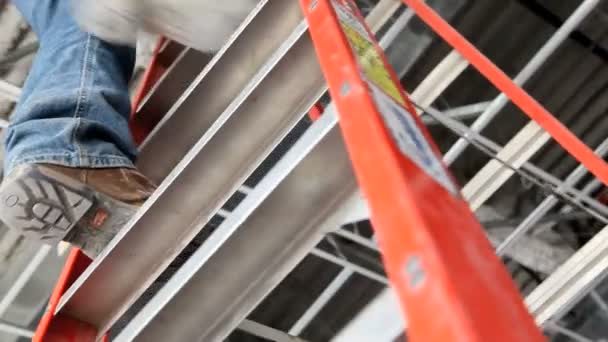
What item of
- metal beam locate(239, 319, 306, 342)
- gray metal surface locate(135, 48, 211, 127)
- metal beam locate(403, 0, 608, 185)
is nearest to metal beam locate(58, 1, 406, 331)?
metal beam locate(239, 319, 306, 342)

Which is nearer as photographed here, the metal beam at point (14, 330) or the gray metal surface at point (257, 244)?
the gray metal surface at point (257, 244)

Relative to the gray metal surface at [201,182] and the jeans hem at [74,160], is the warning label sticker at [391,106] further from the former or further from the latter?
the jeans hem at [74,160]

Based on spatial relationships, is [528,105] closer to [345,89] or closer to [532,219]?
[345,89]

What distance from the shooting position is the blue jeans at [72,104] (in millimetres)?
1181

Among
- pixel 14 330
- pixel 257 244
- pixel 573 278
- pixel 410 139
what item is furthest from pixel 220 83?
pixel 14 330

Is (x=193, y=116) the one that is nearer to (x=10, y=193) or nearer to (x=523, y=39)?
(x=10, y=193)

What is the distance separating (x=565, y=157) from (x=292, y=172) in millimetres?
3285

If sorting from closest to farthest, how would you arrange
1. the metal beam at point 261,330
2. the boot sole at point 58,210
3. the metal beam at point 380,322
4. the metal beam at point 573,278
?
the metal beam at point 380,322 < the boot sole at point 58,210 < the metal beam at point 261,330 < the metal beam at point 573,278

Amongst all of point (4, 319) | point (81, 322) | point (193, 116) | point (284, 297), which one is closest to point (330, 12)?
point (193, 116)

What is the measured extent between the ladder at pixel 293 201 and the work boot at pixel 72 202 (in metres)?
0.14

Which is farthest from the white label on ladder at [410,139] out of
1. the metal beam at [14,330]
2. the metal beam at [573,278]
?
the metal beam at [14,330]

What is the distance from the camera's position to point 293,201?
2.89 feet

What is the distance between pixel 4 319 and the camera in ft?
11.1

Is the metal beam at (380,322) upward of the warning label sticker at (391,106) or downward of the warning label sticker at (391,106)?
downward
